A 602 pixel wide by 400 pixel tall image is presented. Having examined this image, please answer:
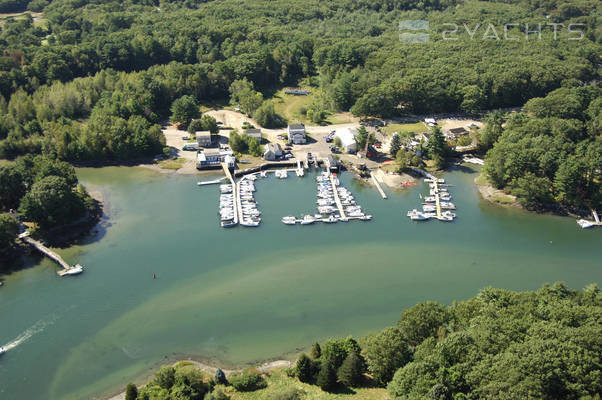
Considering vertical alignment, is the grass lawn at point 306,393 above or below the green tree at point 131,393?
below

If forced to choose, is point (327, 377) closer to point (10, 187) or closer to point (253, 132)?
point (10, 187)

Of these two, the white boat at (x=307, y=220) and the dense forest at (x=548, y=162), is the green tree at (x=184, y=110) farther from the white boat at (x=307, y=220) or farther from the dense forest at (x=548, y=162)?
the dense forest at (x=548, y=162)

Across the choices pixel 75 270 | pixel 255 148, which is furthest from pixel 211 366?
pixel 255 148

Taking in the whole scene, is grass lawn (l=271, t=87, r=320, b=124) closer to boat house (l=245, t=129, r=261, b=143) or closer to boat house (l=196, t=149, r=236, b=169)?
boat house (l=245, t=129, r=261, b=143)

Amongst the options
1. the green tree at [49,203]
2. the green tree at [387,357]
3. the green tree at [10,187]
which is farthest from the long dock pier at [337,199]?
the green tree at [10,187]

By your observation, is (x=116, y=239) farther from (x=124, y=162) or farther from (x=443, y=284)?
(x=443, y=284)

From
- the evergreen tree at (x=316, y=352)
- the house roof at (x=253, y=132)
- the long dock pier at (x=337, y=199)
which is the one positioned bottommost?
the evergreen tree at (x=316, y=352)

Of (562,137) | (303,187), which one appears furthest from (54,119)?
(562,137)
